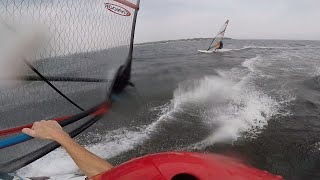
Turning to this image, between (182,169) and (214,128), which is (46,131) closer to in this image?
(182,169)

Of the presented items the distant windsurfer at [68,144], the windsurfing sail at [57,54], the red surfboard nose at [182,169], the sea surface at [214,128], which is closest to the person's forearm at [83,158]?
the distant windsurfer at [68,144]

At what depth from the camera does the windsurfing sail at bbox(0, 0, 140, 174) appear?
11.4 feet

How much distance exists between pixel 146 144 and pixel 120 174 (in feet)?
17.2

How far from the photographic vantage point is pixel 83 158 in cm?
210

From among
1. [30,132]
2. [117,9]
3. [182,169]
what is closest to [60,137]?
[30,132]

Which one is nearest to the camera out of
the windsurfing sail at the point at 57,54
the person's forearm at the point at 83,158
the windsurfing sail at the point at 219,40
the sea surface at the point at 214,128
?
the person's forearm at the point at 83,158

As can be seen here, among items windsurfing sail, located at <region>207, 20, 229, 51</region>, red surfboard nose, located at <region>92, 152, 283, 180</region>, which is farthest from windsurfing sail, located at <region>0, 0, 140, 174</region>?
windsurfing sail, located at <region>207, 20, 229, 51</region>

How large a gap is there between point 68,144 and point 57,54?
107 inches

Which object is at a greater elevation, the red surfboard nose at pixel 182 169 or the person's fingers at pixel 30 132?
the person's fingers at pixel 30 132

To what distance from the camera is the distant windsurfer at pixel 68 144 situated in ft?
6.36

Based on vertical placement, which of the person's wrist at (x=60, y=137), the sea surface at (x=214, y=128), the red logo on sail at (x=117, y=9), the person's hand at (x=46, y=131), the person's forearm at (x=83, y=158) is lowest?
the sea surface at (x=214, y=128)

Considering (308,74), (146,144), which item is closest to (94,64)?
(146,144)

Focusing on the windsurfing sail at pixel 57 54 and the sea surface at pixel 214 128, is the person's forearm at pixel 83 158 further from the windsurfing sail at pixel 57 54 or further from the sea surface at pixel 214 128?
the sea surface at pixel 214 128

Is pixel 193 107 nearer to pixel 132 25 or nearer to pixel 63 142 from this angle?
pixel 132 25
